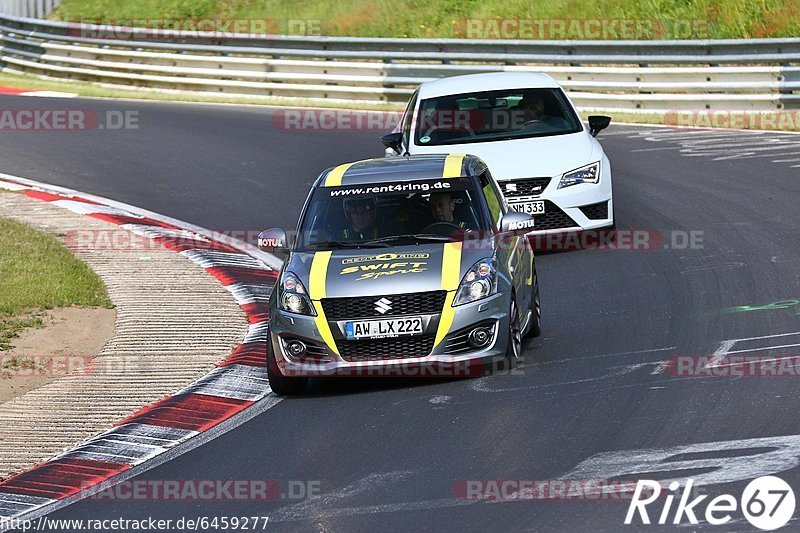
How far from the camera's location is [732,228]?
560 inches

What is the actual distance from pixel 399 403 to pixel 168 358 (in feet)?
7.71

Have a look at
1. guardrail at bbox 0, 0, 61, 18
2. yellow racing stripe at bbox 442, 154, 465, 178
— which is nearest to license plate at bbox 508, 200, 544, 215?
yellow racing stripe at bbox 442, 154, 465, 178

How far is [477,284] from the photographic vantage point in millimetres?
9273

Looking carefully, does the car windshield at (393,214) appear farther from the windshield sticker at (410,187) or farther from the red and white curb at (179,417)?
the red and white curb at (179,417)

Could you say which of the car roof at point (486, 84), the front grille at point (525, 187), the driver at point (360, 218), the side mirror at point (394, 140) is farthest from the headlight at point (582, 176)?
the driver at point (360, 218)

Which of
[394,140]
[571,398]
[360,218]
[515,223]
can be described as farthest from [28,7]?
[571,398]

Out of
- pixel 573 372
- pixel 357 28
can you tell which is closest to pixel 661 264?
pixel 573 372

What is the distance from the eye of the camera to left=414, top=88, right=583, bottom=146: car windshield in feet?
46.6

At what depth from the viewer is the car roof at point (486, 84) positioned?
14688 millimetres

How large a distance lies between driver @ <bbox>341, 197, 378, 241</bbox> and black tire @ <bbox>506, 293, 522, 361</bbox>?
1.20 metres

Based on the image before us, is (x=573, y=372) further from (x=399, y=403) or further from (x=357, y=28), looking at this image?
(x=357, y=28)

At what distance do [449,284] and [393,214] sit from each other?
45.3 inches

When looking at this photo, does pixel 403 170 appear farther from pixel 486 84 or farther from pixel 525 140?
pixel 486 84

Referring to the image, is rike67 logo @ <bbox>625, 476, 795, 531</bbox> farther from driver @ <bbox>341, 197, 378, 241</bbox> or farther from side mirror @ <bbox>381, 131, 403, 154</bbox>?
side mirror @ <bbox>381, 131, 403, 154</bbox>
